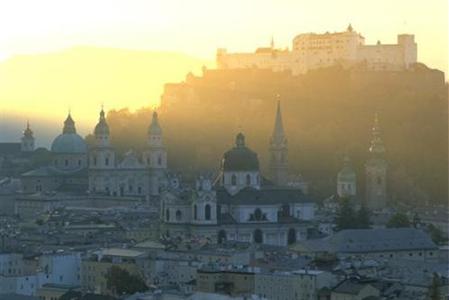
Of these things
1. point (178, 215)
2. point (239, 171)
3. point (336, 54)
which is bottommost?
point (178, 215)

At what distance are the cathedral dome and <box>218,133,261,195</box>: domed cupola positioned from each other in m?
15.5

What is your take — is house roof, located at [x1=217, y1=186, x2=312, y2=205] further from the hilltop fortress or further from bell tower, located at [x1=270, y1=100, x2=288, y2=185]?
the hilltop fortress

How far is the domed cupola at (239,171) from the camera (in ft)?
205

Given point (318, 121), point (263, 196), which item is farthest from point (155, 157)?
point (263, 196)

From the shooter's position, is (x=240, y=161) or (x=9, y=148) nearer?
(x=240, y=161)

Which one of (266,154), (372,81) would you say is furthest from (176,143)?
(372,81)

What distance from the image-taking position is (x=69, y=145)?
77.9 meters

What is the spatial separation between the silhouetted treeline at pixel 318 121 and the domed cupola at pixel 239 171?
11055 millimetres

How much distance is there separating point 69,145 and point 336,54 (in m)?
17.8

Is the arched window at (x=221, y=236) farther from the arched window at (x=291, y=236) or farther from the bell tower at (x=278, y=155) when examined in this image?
the bell tower at (x=278, y=155)

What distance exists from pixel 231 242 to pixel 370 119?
27.9 meters

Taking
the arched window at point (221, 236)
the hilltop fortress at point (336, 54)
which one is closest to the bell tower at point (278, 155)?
the arched window at point (221, 236)

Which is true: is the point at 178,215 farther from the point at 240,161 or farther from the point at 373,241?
the point at 373,241

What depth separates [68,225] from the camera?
6075cm
